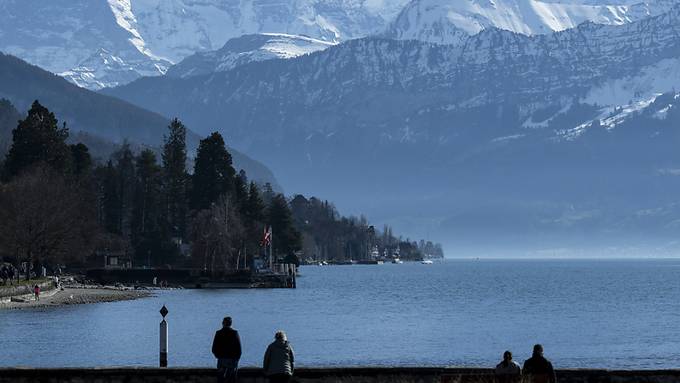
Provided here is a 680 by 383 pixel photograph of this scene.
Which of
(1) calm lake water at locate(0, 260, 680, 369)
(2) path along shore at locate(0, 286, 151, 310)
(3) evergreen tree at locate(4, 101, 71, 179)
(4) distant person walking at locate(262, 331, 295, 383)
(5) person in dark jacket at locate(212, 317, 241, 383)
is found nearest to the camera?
(4) distant person walking at locate(262, 331, 295, 383)

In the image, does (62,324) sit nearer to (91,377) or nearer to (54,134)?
(91,377)

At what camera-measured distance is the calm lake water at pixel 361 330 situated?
282 feet

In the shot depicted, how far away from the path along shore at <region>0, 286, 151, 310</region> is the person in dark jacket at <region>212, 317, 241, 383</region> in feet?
246

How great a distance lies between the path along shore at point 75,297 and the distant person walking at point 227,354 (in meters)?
75.1

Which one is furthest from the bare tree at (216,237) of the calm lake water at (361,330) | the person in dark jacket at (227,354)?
the person in dark jacket at (227,354)

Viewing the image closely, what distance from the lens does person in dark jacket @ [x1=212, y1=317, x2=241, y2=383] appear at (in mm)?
50062

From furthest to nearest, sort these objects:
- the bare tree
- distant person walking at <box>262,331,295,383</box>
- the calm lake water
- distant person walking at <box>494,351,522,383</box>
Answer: the bare tree, the calm lake water, distant person walking at <box>262,331,295,383</box>, distant person walking at <box>494,351,522,383</box>

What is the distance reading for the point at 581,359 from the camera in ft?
287

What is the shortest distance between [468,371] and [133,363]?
102ft

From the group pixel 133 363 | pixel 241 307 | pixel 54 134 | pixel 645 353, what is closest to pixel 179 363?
pixel 133 363

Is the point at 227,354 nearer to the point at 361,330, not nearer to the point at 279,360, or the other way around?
the point at 279,360

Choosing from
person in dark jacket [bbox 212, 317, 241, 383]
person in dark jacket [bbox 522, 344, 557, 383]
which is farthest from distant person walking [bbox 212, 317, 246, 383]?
person in dark jacket [bbox 522, 344, 557, 383]

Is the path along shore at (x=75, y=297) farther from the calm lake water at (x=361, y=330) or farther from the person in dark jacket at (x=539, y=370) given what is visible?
the person in dark jacket at (x=539, y=370)

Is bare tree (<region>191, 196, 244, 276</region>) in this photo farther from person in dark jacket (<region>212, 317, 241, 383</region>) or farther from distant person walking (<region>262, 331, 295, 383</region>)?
distant person walking (<region>262, 331, 295, 383</region>)
